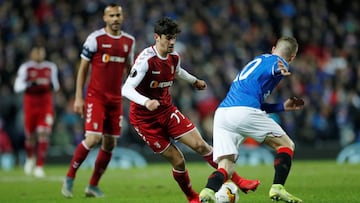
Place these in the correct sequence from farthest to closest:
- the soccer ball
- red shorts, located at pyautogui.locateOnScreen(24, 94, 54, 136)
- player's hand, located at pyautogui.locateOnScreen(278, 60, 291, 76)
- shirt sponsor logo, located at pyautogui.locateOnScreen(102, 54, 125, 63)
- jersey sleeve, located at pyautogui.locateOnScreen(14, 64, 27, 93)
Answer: red shorts, located at pyautogui.locateOnScreen(24, 94, 54, 136), jersey sleeve, located at pyautogui.locateOnScreen(14, 64, 27, 93), shirt sponsor logo, located at pyautogui.locateOnScreen(102, 54, 125, 63), player's hand, located at pyautogui.locateOnScreen(278, 60, 291, 76), the soccer ball

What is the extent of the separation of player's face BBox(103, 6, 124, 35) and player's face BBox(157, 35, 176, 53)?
2308mm

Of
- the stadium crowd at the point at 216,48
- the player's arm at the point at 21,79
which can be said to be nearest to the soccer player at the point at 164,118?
the player's arm at the point at 21,79

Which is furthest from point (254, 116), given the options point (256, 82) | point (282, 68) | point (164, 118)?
point (164, 118)

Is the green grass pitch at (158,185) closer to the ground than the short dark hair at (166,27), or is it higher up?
closer to the ground

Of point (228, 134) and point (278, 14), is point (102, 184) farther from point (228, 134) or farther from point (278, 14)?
point (278, 14)

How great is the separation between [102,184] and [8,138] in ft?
23.1

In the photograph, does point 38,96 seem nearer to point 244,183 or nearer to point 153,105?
point 244,183

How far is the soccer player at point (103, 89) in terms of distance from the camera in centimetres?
1184

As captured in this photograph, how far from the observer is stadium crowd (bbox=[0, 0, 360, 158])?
70.3 ft

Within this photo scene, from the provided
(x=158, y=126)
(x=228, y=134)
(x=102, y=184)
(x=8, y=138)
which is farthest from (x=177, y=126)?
(x=8, y=138)

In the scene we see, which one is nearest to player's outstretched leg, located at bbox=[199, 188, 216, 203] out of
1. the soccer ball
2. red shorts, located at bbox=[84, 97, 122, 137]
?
the soccer ball

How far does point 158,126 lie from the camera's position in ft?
32.8

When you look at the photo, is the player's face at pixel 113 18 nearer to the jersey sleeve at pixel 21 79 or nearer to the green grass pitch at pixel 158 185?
the green grass pitch at pixel 158 185

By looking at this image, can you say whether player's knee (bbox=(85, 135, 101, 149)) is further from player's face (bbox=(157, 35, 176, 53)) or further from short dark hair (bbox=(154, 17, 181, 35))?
short dark hair (bbox=(154, 17, 181, 35))
